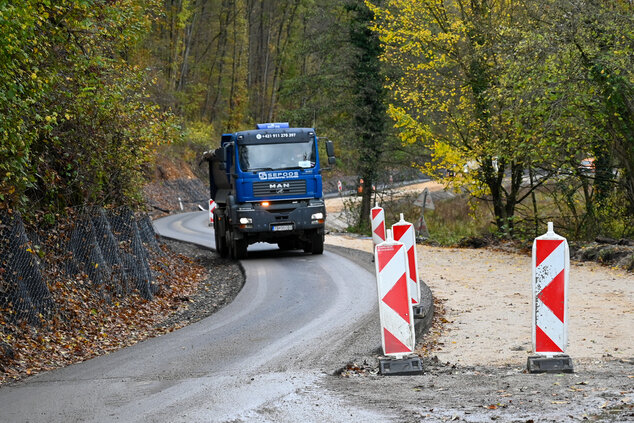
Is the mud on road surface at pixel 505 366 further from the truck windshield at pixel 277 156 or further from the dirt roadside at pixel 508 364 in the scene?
the truck windshield at pixel 277 156

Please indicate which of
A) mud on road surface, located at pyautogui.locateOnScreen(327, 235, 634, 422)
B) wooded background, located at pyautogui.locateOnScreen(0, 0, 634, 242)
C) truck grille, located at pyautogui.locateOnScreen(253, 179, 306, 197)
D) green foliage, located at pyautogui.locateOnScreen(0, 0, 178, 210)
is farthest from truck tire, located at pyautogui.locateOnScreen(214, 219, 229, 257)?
mud on road surface, located at pyautogui.locateOnScreen(327, 235, 634, 422)

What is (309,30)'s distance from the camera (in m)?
37.8

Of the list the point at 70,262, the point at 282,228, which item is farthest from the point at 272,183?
the point at 70,262

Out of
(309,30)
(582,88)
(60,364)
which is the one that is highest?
(309,30)

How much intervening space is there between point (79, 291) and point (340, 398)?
23.7ft

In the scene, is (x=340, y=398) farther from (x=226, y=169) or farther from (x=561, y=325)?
(x=226, y=169)

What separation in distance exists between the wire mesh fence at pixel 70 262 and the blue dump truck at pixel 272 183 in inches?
147

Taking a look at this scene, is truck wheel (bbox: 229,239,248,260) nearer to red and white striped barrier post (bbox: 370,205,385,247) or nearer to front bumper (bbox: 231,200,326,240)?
front bumper (bbox: 231,200,326,240)

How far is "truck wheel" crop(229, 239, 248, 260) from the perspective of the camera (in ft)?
70.7

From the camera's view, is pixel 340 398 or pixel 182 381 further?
pixel 182 381

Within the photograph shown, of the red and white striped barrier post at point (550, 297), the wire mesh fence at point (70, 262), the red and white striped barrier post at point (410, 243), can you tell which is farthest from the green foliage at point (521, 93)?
the red and white striped barrier post at point (550, 297)

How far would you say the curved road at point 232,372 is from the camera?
245 inches

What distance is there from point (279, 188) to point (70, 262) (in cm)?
880

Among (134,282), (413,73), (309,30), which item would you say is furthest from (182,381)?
(309,30)
